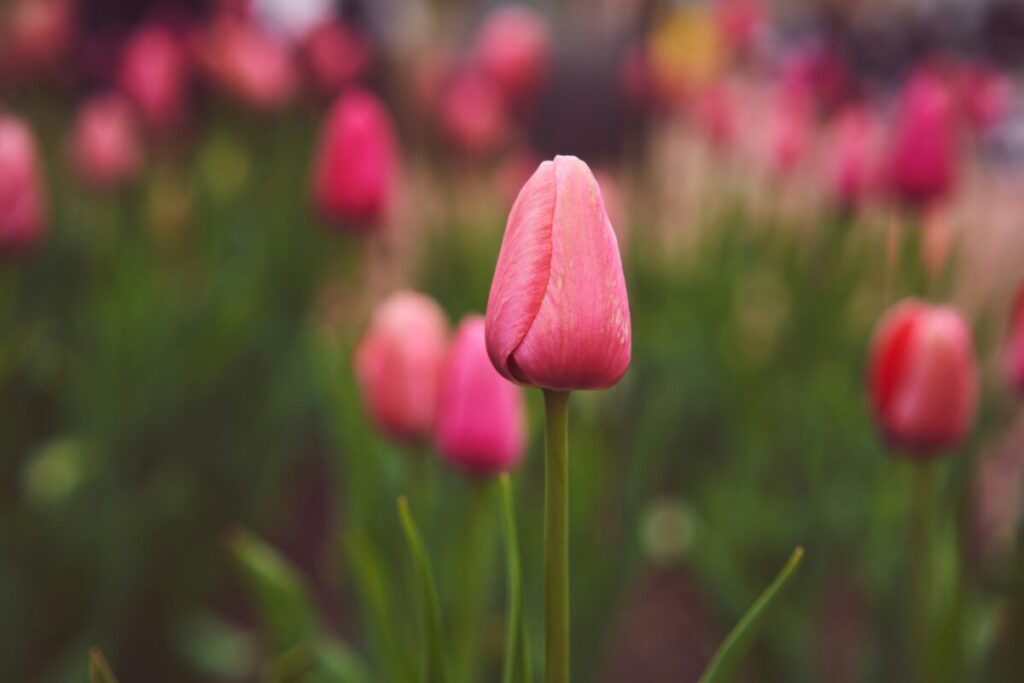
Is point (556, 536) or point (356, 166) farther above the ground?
point (356, 166)

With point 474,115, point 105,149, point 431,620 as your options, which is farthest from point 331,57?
point 431,620

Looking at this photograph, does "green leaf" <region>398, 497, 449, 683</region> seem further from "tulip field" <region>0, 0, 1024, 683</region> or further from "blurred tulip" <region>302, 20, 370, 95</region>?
"blurred tulip" <region>302, 20, 370, 95</region>

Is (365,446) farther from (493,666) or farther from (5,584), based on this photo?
(5,584)

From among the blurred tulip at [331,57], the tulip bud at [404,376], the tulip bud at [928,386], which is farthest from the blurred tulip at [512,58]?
the tulip bud at [928,386]

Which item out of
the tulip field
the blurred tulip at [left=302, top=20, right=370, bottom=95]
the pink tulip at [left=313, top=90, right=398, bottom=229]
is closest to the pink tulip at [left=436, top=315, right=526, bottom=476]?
the tulip field

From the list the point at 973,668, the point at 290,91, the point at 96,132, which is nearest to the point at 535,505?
the point at 973,668

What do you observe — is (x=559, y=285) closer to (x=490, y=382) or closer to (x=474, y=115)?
(x=490, y=382)
